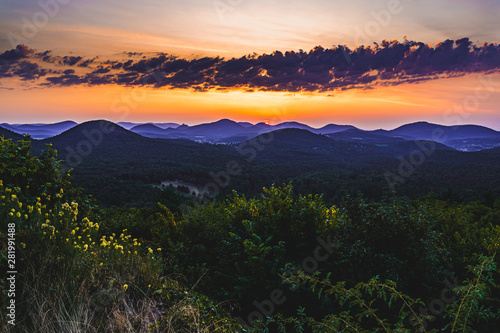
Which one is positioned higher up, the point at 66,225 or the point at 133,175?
the point at 66,225

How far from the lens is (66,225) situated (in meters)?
3.35

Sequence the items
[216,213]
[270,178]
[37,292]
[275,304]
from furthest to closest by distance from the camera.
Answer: [270,178], [216,213], [275,304], [37,292]

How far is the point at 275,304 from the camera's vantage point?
13.4ft

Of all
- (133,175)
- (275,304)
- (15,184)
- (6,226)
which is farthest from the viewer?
(133,175)

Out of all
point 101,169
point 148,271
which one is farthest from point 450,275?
point 101,169

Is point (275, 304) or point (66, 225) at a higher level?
point (66, 225)

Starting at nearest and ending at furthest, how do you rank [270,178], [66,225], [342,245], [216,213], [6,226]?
1. [6,226]
2. [66,225]
3. [342,245]
4. [216,213]
5. [270,178]

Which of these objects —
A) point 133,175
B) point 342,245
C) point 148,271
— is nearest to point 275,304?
point 342,245

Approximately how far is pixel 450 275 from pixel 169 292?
4.16 m

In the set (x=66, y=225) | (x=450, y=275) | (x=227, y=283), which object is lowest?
(x=227, y=283)

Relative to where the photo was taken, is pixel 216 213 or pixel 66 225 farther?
pixel 216 213

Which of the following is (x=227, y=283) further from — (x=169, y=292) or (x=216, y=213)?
(x=216, y=213)

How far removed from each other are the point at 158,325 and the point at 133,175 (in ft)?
298

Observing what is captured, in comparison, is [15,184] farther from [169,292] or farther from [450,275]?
[450,275]
